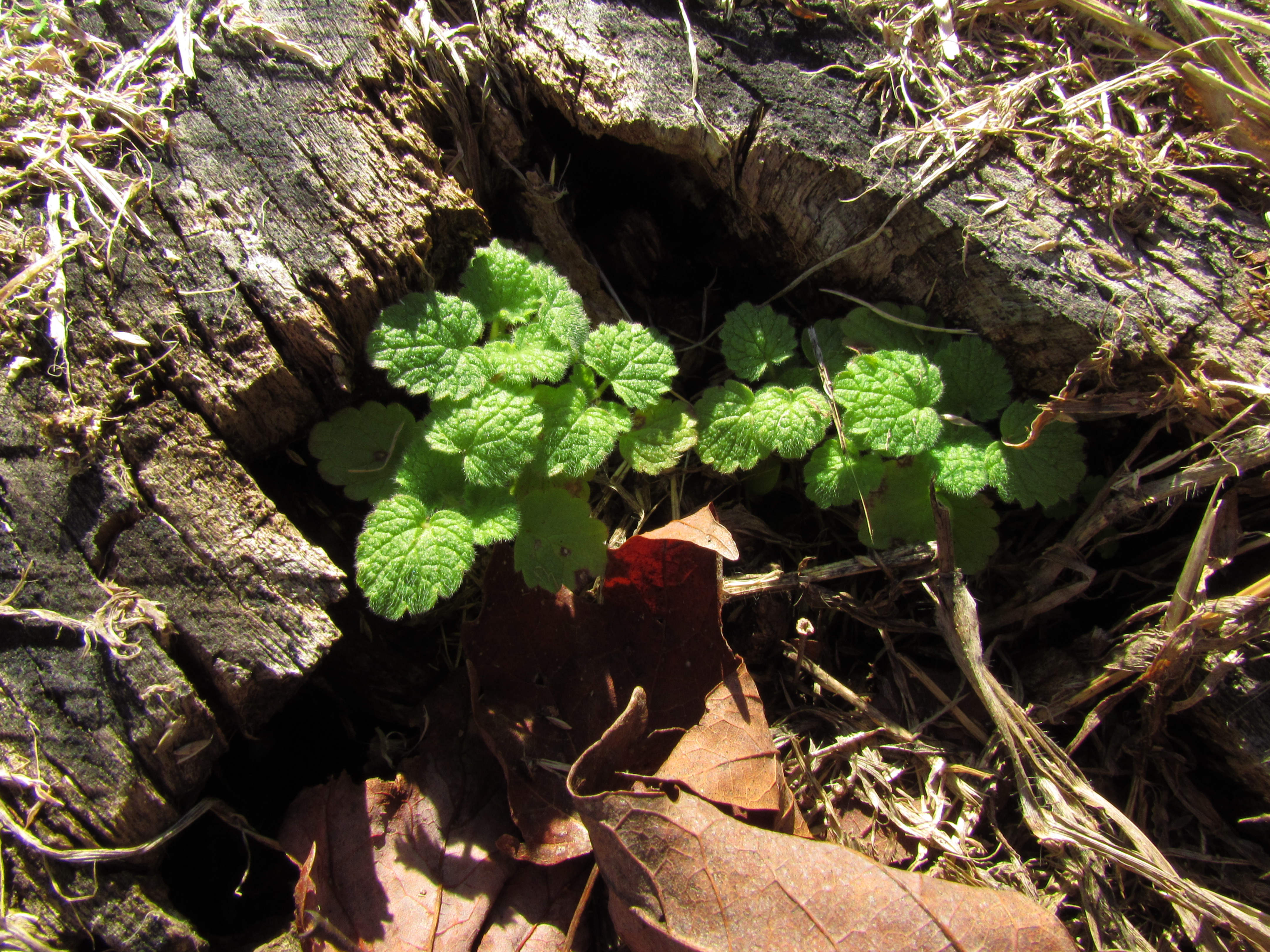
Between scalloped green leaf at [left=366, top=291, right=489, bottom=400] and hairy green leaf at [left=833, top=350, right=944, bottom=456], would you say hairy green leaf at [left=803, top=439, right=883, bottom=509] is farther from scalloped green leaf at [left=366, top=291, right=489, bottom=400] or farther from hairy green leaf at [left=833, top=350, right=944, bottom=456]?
scalloped green leaf at [left=366, top=291, right=489, bottom=400]

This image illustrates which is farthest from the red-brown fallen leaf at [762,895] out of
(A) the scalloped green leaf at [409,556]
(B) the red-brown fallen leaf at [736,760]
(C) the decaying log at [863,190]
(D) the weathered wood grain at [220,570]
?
(C) the decaying log at [863,190]

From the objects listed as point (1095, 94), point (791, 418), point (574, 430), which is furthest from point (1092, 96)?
point (574, 430)

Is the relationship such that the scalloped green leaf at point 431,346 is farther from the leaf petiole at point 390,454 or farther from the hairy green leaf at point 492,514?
the hairy green leaf at point 492,514

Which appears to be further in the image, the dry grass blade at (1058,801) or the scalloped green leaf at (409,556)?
the scalloped green leaf at (409,556)

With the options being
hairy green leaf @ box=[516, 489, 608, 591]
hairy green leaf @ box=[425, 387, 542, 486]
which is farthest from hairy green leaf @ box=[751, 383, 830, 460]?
hairy green leaf @ box=[425, 387, 542, 486]

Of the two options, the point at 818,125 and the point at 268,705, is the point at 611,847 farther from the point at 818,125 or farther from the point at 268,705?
the point at 818,125

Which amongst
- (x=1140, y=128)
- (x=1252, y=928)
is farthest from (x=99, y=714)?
(x=1140, y=128)

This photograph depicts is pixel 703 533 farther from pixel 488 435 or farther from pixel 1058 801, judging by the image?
pixel 1058 801
